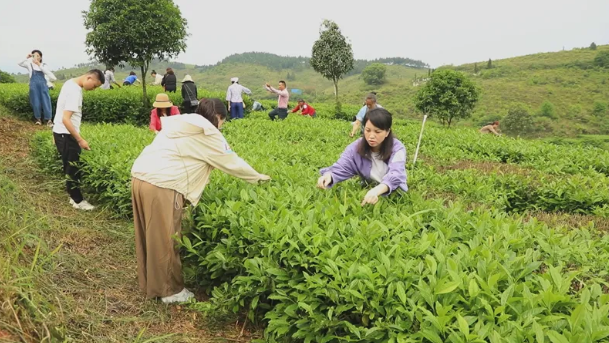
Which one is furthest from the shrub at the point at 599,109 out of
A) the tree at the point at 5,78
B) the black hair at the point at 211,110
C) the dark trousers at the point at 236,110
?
the black hair at the point at 211,110

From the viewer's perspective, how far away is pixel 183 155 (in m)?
3.18

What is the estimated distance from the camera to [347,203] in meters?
3.29

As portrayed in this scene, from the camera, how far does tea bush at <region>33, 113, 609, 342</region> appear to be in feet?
6.22

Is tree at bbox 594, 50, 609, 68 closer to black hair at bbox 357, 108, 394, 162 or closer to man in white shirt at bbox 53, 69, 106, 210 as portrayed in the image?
black hair at bbox 357, 108, 394, 162

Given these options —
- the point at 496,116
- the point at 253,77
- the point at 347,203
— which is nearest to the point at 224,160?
the point at 347,203

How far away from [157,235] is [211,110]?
1.03m

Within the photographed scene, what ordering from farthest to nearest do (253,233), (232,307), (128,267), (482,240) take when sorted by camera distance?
(128,267) < (232,307) < (253,233) < (482,240)

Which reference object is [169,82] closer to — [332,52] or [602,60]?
[332,52]

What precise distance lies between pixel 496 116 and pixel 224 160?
45.7m

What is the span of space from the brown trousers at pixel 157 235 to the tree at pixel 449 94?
22.7 metres

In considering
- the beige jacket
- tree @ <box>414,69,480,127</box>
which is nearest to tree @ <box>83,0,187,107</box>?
the beige jacket

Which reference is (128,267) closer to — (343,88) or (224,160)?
(224,160)

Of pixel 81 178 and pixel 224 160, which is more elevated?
pixel 224 160

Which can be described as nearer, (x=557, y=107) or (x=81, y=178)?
(x=81, y=178)
